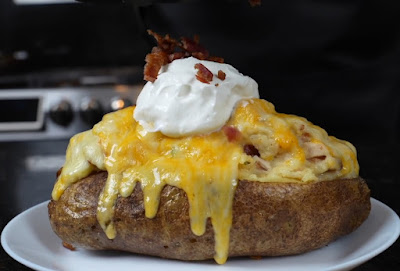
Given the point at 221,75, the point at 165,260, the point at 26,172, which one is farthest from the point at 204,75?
the point at 26,172

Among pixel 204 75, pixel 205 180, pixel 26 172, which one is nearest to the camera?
pixel 205 180

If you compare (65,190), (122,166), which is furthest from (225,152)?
(65,190)

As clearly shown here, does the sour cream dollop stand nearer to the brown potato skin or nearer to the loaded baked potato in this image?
the loaded baked potato

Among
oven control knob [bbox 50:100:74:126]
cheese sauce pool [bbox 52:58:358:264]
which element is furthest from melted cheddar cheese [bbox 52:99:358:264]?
oven control knob [bbox 50:100:74:126]

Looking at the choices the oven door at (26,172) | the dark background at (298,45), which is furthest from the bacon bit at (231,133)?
the dark background at (298,45)

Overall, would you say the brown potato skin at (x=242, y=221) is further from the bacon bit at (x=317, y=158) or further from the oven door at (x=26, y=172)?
the oven door at (x=26, y=172)

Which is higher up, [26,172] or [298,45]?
[298,45]

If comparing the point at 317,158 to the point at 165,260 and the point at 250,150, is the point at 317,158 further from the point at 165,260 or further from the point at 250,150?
the point at 165,260
